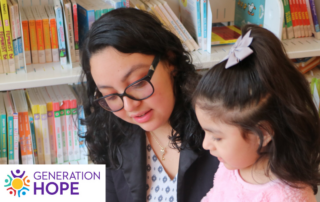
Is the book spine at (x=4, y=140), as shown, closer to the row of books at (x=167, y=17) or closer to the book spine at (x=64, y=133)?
the book spine at (x=64, y=133)

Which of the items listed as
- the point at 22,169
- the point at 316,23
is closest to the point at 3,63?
the point at 22,169

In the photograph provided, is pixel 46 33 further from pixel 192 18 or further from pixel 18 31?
pixel 192 18

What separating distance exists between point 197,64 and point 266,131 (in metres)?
0.67

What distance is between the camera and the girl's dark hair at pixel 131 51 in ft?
3.08

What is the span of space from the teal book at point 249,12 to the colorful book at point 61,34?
87cm

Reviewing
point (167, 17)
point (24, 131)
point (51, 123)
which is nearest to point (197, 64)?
point (167, 17)

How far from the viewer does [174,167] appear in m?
1.21

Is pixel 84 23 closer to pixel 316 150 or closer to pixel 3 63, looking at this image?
pixel 3 63

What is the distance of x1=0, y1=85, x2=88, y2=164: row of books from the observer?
4.79 ft

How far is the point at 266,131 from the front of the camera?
762 mm

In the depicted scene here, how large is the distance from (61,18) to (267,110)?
942 mm

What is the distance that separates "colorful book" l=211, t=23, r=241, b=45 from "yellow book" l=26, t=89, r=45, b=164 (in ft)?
2.73

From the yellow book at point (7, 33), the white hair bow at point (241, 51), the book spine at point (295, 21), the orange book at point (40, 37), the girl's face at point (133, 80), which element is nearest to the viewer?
the white hair bow at point (241, 51)

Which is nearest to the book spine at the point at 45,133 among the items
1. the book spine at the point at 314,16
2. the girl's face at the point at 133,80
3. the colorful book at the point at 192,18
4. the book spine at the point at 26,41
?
the book spine at the point at 26,41
